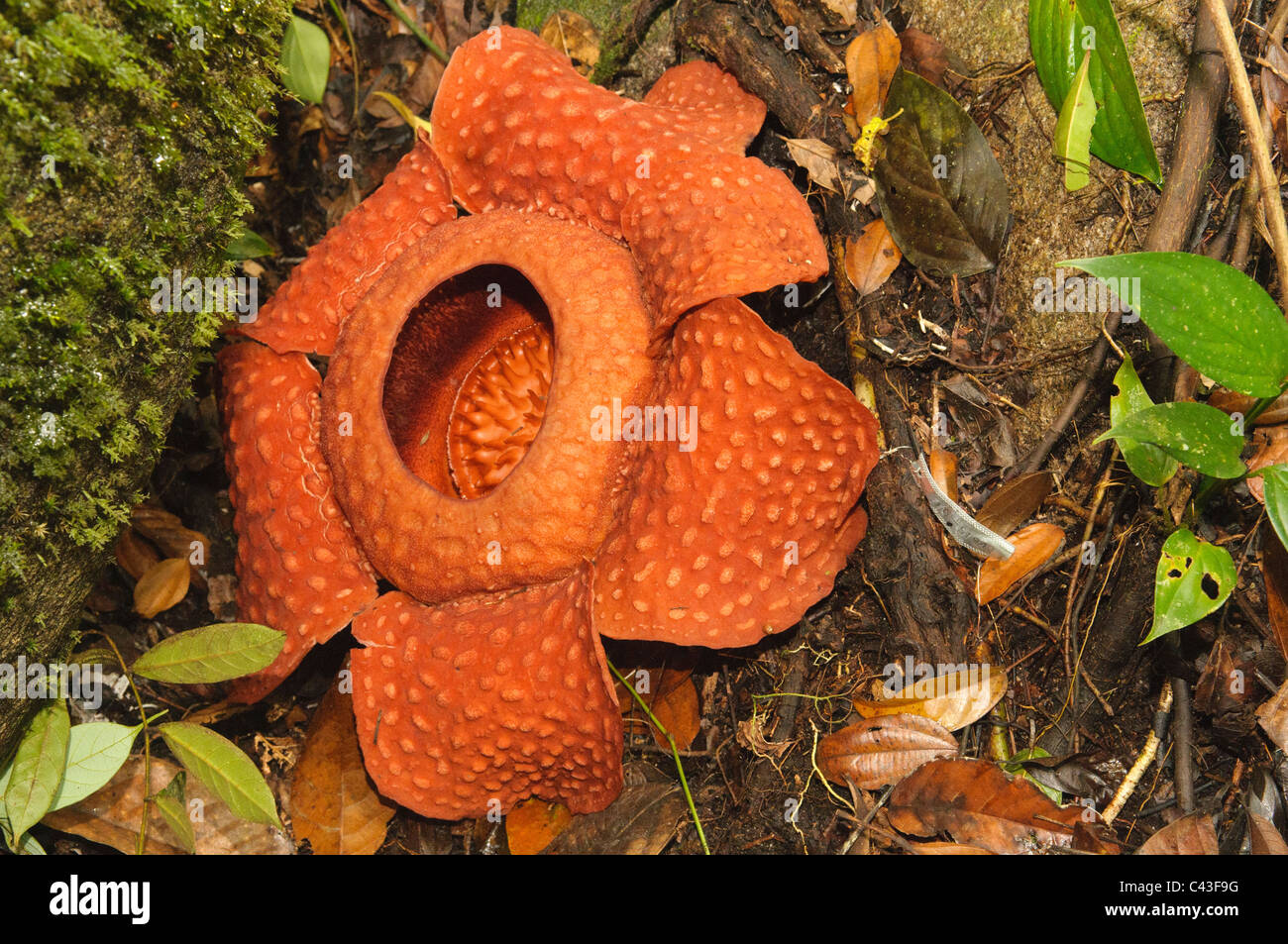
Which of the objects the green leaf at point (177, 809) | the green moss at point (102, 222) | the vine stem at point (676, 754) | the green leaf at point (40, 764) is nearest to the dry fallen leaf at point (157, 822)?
the green leaf at point (177, 809)

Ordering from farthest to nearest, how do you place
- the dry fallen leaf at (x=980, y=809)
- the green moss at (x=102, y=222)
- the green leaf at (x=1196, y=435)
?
the dry fallen leaf at (x=980, y=809) → the green leaf at (x=1196, y=435) → the green moss at (x=102, y=222)

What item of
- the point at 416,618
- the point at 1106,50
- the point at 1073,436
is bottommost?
the point at 416,618

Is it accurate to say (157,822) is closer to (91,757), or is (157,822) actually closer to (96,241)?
(91,757)

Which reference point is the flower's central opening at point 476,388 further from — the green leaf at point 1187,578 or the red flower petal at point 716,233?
the green leaf at point 1187,578

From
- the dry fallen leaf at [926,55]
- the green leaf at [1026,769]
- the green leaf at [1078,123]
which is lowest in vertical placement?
the green leaf at [1026,769]

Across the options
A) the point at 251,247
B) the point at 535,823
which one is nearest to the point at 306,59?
the point at 251,247
